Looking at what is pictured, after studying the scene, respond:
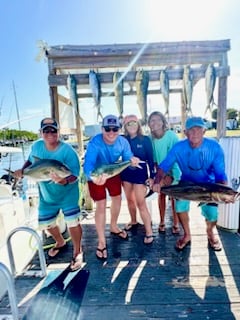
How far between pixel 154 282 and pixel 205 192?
944mm

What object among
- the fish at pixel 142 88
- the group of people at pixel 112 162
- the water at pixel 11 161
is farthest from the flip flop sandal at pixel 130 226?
the water at pixel 11 161

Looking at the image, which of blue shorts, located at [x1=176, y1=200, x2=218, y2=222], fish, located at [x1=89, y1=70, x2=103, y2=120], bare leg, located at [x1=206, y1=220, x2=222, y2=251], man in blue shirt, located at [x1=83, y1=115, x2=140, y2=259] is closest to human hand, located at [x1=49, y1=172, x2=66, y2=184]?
man in blue shirt, located at [x1=83, y1=115, x2=140, y2=259]

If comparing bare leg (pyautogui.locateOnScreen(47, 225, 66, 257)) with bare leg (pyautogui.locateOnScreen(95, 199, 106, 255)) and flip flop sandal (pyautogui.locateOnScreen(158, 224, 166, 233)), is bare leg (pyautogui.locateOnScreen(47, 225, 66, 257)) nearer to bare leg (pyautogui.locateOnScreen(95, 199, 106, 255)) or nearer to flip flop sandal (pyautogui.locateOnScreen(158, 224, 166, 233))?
bare leg (pyautogui.locateOnScreen(95, 199, 106, 255))

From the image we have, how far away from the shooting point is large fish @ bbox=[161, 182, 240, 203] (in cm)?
227

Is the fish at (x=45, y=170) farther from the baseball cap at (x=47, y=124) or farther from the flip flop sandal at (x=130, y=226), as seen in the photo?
the flip flop sandal at (x=130, y=226)

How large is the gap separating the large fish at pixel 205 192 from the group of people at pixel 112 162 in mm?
269

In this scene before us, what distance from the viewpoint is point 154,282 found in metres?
2.25

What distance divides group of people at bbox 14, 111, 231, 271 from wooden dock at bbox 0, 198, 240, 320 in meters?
0.17

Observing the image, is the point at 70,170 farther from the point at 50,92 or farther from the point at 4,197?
the point at 4,197

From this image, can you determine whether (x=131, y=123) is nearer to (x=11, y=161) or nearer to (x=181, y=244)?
(x=181, y=244)

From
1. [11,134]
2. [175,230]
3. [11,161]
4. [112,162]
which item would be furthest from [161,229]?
[11,134]

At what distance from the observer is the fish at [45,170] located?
224 cm

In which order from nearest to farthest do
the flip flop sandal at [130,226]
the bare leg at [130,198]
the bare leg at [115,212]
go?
the bare leg at [115,212], the bare leg at [130,198], the flip flop sandal at [130,226]

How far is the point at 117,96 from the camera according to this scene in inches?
132
